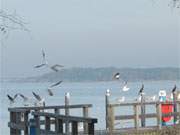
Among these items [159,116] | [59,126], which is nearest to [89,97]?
[159,116]

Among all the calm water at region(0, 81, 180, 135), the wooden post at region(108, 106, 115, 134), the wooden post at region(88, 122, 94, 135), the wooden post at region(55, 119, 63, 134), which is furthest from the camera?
the calm water at region(0, 81, 180, 135)

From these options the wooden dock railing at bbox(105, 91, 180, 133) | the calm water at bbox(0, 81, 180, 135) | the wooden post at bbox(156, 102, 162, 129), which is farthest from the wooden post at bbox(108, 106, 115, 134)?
the calm water at bbox(0, 81, 180, 135)

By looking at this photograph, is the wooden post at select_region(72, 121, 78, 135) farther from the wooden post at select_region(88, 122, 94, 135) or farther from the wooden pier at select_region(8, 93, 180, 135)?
the wooden post at select_region(88, 122, 94, 135)

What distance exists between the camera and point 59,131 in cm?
1153

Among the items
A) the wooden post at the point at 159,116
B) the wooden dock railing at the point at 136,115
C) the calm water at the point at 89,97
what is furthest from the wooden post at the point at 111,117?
the calm water at the point at 89,97

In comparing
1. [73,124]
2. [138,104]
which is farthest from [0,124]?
[73,124]

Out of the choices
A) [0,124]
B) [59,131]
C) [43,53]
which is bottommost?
[0,124]

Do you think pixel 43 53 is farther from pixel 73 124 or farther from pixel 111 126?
pixel 111 126

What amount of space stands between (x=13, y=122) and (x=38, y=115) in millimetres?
1893

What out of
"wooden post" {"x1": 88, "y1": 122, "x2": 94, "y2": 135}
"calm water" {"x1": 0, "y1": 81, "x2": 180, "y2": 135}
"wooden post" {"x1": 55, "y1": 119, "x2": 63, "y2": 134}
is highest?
"wooden post" {"x1": 88, "y1": 122, "x2": 94, "y2": 135}

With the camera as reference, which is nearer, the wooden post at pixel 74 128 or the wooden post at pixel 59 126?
the wooden post at pixel 74 128

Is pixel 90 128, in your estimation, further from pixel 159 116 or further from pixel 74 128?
pixel 159 116

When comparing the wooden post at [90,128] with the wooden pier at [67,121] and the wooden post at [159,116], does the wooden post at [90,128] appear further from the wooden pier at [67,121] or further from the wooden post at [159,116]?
the wooden post at [159,116]

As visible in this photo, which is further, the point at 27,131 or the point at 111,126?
the point at 111,126
